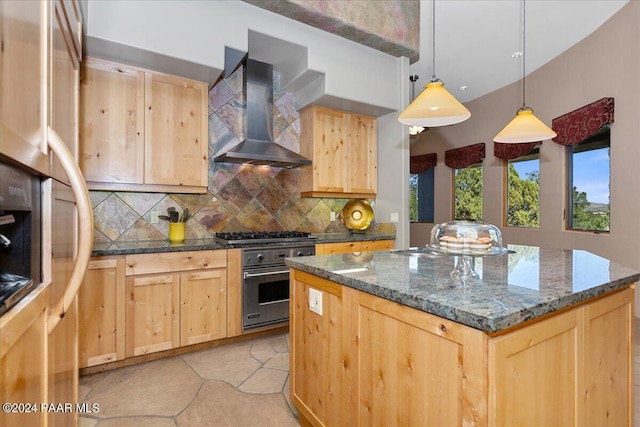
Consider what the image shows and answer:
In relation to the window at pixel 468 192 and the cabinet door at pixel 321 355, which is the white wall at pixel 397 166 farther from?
the window at pixel 468 192

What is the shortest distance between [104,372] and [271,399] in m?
1.31

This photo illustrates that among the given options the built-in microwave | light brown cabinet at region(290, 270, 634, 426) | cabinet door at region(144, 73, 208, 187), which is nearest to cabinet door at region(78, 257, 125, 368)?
cabinet door at region(144, 73, 208, 187)

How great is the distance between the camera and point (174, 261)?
2.61 metres

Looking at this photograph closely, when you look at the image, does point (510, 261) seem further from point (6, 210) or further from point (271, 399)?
point (6, 210)

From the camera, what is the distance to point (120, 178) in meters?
2.69

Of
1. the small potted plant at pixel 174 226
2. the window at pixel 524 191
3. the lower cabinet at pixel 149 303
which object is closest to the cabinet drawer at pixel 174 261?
the lower cabinet at pixel 149 303

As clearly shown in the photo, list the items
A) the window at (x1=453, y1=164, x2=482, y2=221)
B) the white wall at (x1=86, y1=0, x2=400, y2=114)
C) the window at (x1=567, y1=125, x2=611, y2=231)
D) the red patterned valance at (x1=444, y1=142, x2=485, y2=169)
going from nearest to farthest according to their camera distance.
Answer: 1. the white wall at (x1=86, y1=0, x2=400, y2=114)
2. the window at (x1=567, y1=125, x2=611, y2=231)
3. the red patterned valance at (x1=444, y1=142, x2=485, y2=169)
4. the window at (x1=453, y1=164, x2=482, y2=221)

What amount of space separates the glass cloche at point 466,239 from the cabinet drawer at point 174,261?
6.04 ft

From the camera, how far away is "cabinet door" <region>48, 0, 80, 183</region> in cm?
110

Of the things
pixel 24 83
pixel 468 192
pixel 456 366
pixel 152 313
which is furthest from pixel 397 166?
pixel 24 83

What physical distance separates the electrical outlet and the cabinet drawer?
1370 millimetres

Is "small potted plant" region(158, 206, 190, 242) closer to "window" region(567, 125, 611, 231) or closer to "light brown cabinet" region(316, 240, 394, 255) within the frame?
"light brown cabinet" region(316, 240, 394, 255)

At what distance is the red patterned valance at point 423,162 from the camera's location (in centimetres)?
690

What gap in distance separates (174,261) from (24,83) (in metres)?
1.98
